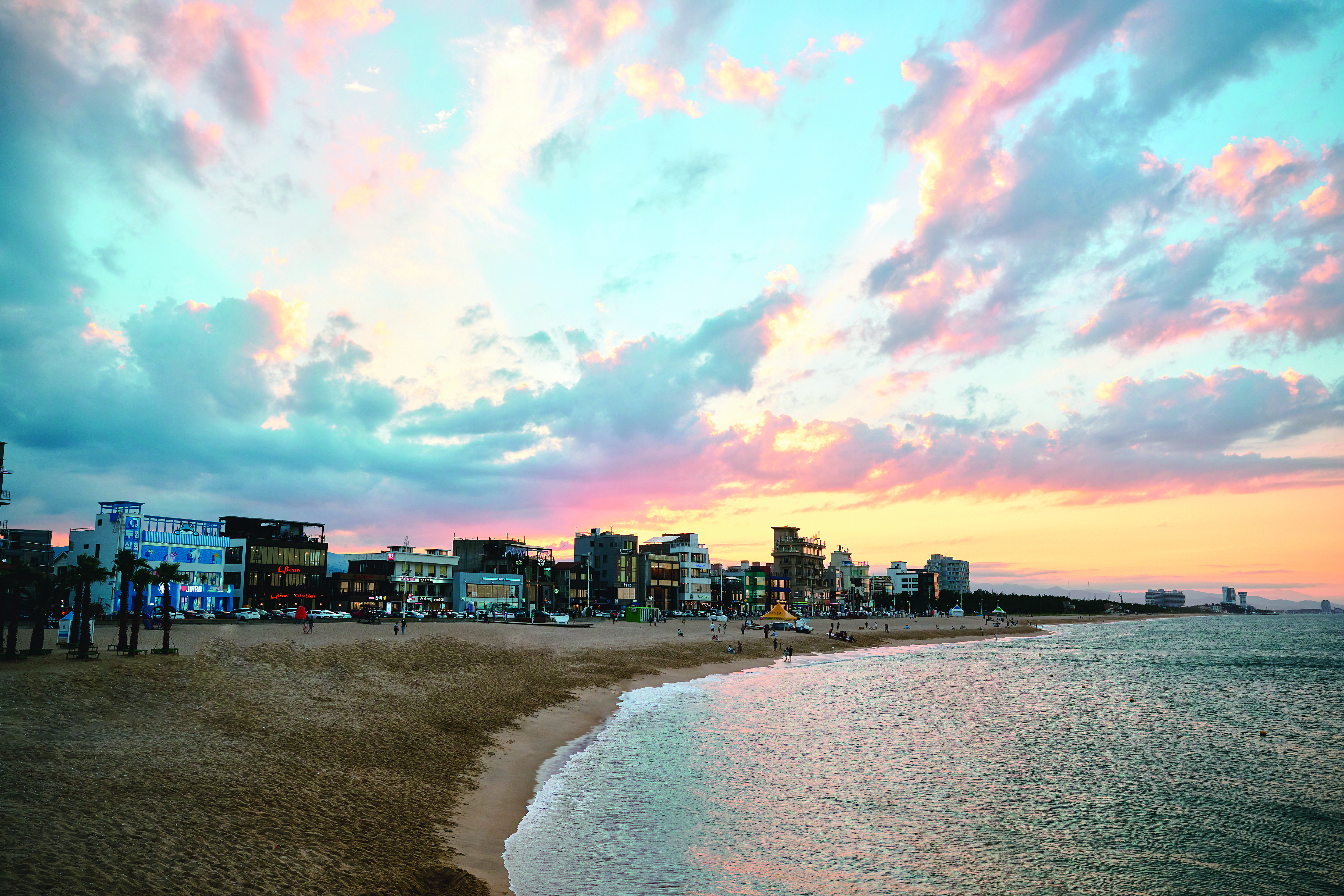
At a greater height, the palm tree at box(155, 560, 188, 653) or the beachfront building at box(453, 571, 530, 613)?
the palm tree at box(155, 560, 188, 653)

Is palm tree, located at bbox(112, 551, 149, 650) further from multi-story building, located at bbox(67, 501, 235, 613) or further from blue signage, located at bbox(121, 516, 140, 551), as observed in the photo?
blue signage, located at bbox(121, 516, 140, 551)

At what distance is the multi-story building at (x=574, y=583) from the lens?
605 ft

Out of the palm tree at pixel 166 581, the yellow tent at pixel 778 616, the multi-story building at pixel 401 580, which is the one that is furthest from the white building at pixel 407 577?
the palm tree at pixel 166 581

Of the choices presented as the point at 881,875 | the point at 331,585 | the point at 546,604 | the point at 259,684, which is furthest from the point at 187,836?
the point at 546,604

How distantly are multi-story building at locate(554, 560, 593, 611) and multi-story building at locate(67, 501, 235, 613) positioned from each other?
76798mm

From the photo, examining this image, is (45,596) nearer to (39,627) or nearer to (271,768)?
(39,627)

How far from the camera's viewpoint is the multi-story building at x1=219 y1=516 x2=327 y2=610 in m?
130

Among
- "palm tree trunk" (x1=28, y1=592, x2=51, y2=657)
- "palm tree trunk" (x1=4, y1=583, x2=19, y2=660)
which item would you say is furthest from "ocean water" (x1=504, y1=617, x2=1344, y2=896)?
"palm tree trunk" (x1=28, y1=592, x2=51, y2=657)

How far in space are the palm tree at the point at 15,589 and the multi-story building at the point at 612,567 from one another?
470 feet

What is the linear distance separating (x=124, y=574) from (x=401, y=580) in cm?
11081

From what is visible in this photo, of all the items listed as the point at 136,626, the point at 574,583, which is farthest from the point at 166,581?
the point at 574,583

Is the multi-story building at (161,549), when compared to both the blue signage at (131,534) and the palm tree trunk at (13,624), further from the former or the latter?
the palm tree trunk at (13,624)

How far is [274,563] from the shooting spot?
442 ft

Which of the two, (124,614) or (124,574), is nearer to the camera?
(124,614)
